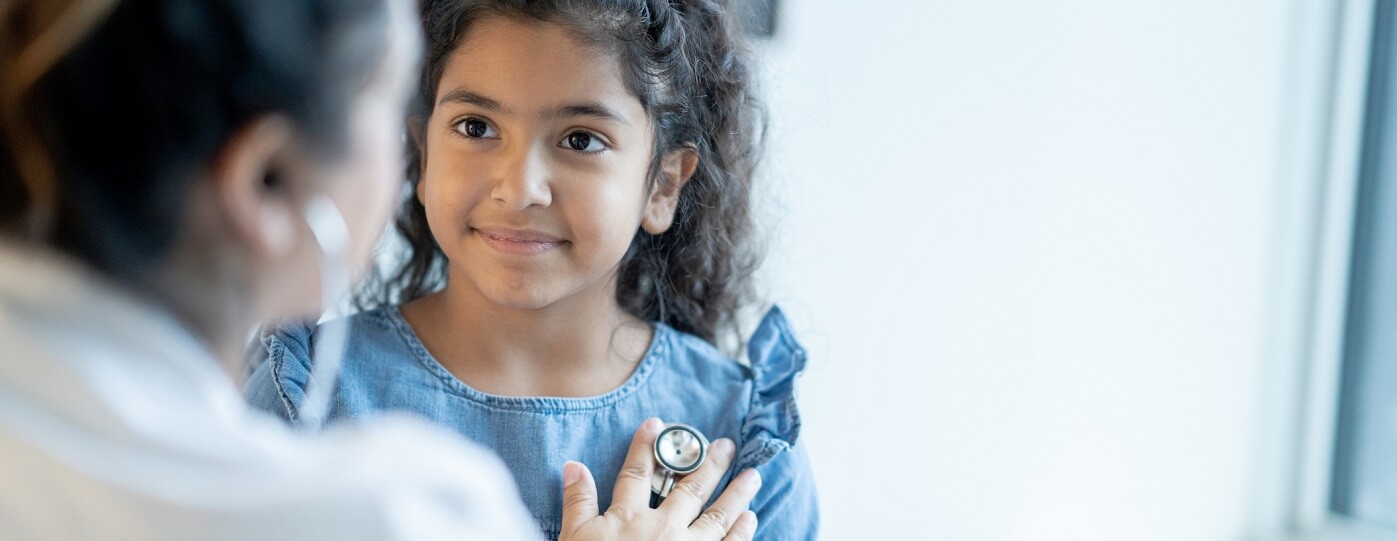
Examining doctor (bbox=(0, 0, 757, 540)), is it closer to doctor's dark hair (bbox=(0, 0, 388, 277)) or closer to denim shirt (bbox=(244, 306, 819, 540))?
doctor's dark hair (bbox=(0, 0, 388, 277))

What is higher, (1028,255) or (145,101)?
(1028,255)

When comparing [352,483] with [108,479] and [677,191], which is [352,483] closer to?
[108,479]

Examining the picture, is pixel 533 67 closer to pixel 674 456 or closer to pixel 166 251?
pixel 674 456

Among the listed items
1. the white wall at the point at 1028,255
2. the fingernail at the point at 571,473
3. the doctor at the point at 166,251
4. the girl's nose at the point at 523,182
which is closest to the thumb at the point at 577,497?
the fingernail at the point at 571,473

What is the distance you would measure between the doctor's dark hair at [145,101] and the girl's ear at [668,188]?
25.4 inches

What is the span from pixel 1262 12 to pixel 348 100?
6.10ft

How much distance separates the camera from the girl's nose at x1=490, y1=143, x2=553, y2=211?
3.30 ft

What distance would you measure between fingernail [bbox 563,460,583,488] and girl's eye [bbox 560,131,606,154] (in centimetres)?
27

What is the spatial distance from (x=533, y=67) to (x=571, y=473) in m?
0.35

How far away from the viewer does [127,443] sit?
1.58 ft

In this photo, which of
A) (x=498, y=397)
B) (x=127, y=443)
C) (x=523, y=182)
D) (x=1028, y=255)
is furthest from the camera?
(x=1028, y=255)

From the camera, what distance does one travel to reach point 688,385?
1200mm

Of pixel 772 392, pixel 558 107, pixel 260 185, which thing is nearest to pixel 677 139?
pixel 558 107

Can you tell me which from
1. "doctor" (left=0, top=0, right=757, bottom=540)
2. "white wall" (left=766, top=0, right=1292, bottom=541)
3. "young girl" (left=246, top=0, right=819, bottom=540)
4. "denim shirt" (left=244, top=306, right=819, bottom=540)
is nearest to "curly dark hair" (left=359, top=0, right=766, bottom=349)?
"young girl" (left=246, top=0, right=819, bottom=540)
